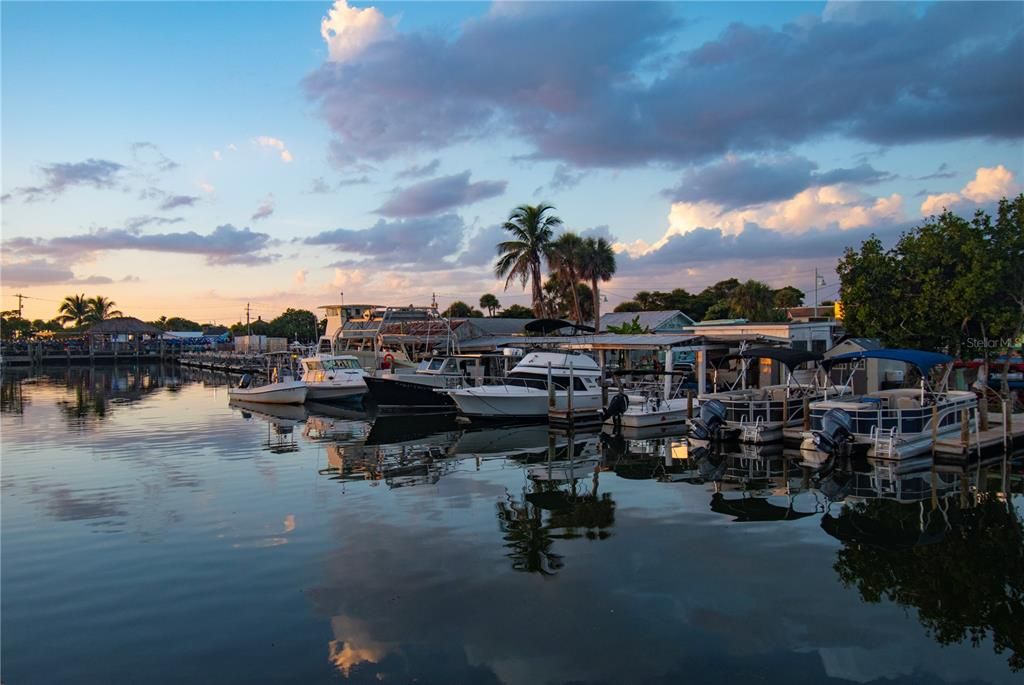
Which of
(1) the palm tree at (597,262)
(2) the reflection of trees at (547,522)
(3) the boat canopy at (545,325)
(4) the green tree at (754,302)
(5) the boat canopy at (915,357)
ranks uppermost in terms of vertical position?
(1) the palm tree at (597,262)

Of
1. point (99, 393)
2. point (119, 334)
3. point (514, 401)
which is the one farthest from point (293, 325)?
point (514, 401)

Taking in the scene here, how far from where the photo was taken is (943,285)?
2889 cm

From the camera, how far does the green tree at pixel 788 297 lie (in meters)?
83.8

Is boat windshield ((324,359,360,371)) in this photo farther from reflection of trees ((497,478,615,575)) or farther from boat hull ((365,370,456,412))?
reflection of trees ((497,478,615,575))

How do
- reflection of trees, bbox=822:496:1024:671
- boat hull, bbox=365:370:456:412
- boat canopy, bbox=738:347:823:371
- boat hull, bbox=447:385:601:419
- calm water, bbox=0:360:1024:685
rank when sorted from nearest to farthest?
calm water, bbox=0:360:1024:685, reflection of trees, bbox=822:496:1024:671, boat canopy, bbox=738:347:823:371, boat hull, bbox=447:385:601:419, boat hull, bbox=365:370:456:412

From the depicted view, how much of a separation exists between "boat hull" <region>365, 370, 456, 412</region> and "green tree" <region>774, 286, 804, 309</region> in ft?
186

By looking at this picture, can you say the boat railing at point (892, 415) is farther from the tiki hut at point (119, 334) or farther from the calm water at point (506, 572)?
the tiki hut at point (119, 334)

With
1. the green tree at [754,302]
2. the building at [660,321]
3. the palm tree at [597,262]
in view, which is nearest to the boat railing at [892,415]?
the building at [660,321]

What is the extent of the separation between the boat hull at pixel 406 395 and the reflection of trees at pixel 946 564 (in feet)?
72.9

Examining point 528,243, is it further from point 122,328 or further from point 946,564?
point 122,328

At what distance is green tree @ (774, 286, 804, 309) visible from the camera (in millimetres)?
83750

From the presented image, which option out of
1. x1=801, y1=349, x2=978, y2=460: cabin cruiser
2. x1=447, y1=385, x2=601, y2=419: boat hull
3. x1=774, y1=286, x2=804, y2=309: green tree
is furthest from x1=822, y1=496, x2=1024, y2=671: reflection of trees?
x1=774, y1=286, x2=804, y2=309: green tree

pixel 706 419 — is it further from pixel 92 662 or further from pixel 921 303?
pixel 92 662

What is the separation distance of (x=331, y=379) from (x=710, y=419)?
23460 mm
